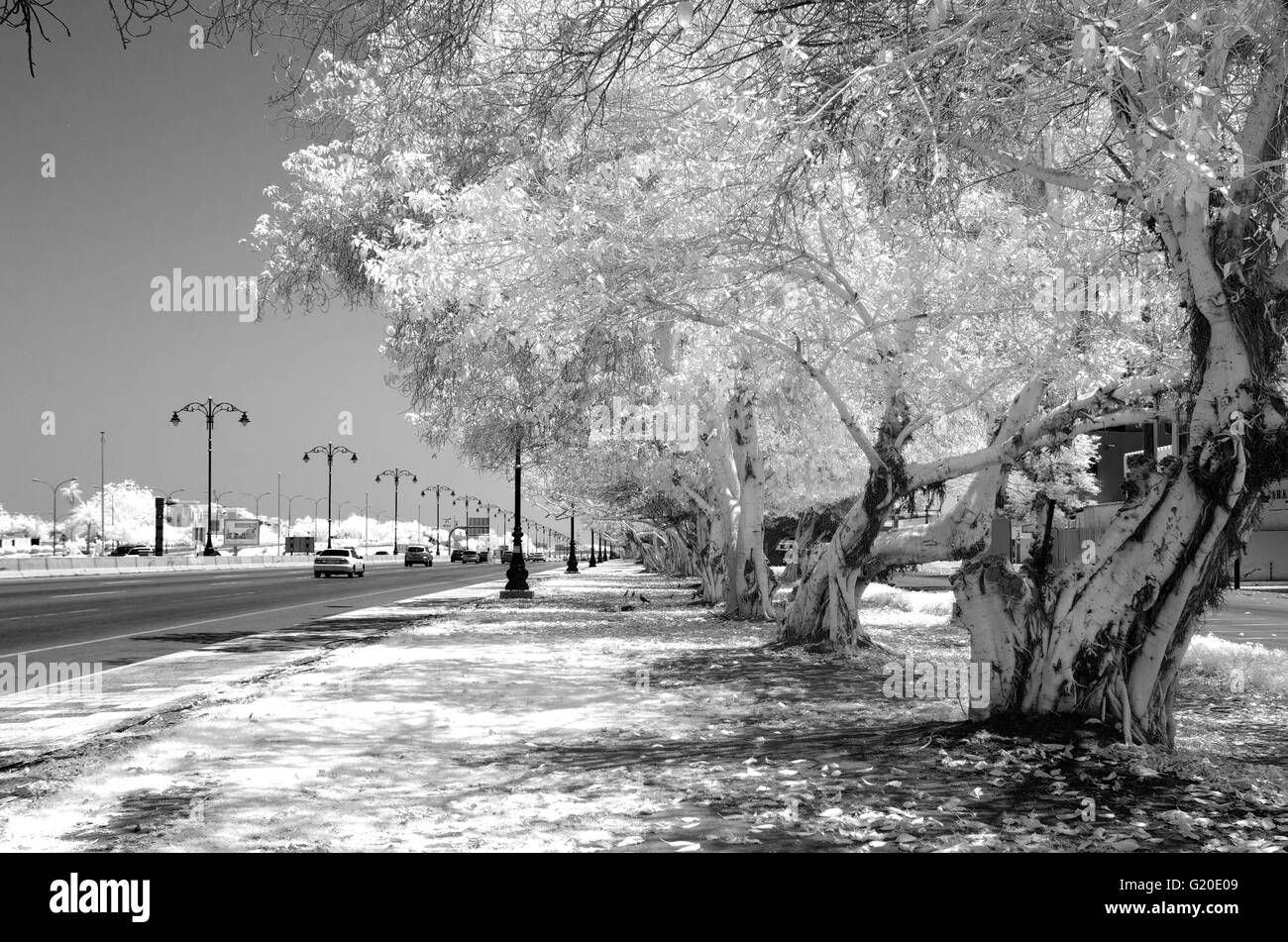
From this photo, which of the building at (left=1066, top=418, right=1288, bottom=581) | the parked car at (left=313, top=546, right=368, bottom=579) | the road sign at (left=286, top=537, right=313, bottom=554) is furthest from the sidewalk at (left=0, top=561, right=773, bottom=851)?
the road sign at (left=286, top=537, right=313, bottom=554)

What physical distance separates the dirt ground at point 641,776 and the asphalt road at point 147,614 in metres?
→ 5.29

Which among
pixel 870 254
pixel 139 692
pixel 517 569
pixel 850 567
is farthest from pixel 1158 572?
pixel 517 569

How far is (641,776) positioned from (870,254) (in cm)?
853

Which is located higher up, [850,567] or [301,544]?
A: [850,567]

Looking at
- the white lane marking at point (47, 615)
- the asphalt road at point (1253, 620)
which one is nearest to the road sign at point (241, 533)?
the white lane marking at point (47, 615)

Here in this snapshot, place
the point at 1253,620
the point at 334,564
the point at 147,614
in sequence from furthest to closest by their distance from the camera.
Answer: the point at 334,564 < the point at 1253,620 < the point at 147,614

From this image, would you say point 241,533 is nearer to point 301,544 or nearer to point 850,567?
point 301,544

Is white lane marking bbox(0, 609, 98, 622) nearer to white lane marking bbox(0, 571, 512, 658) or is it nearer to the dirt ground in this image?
white lane marking bbox(0, 571, 512, 658)

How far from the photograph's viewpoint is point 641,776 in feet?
24.4

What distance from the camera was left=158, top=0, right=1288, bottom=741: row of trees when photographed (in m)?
7.13

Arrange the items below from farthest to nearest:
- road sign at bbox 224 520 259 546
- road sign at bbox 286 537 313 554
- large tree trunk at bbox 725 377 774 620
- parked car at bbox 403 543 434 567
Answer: road sign at bbox 224 520 259 546
road sign at bbox 286 537 313 554
parked car at bbox 403 543 434 567
large tree trunk at bbox 725 377 774 620

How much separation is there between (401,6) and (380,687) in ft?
24.0

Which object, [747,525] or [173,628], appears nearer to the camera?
[173,628]

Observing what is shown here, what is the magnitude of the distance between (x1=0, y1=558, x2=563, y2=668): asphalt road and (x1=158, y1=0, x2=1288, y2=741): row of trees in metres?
5.54
